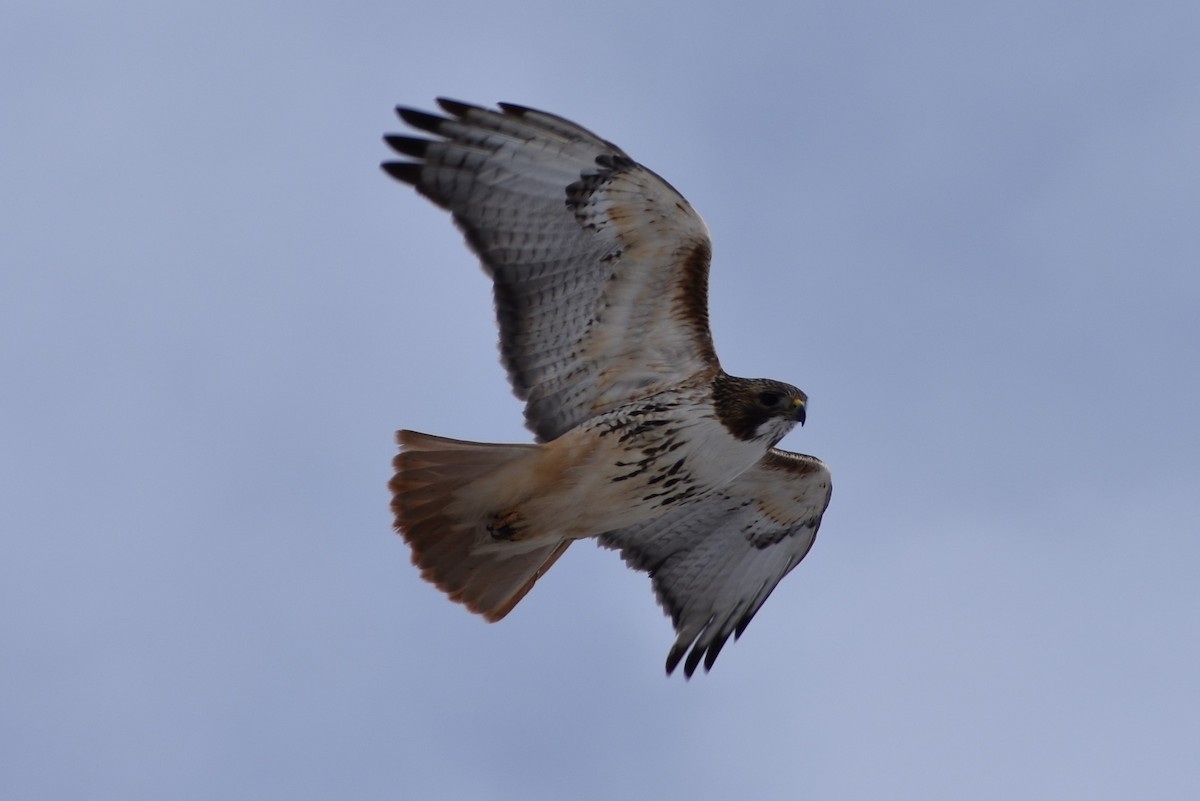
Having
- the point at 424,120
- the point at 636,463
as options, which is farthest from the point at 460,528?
the point at 424,120

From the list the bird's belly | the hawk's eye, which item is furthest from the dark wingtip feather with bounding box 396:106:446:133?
the hawk's eye

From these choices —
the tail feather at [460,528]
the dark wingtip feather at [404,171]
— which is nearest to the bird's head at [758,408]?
the tail feather at [460,528]

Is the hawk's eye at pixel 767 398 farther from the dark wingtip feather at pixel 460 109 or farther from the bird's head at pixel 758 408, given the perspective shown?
the dark wingtip feather at pixel 460 109

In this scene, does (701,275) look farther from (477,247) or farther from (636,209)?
(477,247)

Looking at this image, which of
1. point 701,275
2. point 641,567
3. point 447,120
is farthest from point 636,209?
point 641,567

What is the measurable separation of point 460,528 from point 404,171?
7.50 feet

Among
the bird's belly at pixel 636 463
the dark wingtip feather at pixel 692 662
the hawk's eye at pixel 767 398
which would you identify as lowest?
the dark wingtip feather at pixel 692 662

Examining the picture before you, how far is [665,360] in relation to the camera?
11422 millimetres

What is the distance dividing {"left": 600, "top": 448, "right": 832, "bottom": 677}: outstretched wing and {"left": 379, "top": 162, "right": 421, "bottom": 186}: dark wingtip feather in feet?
10.1

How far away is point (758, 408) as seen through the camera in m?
11.1

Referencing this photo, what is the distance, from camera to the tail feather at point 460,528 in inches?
433

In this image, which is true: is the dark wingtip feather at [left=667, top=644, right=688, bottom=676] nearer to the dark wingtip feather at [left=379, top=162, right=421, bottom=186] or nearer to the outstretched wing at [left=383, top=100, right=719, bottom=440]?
the outstretched wing at [left=383, top=100, right=719, bottom=440]

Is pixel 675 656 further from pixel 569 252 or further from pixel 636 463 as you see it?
pixel 569 252

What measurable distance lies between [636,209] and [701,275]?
60cm
